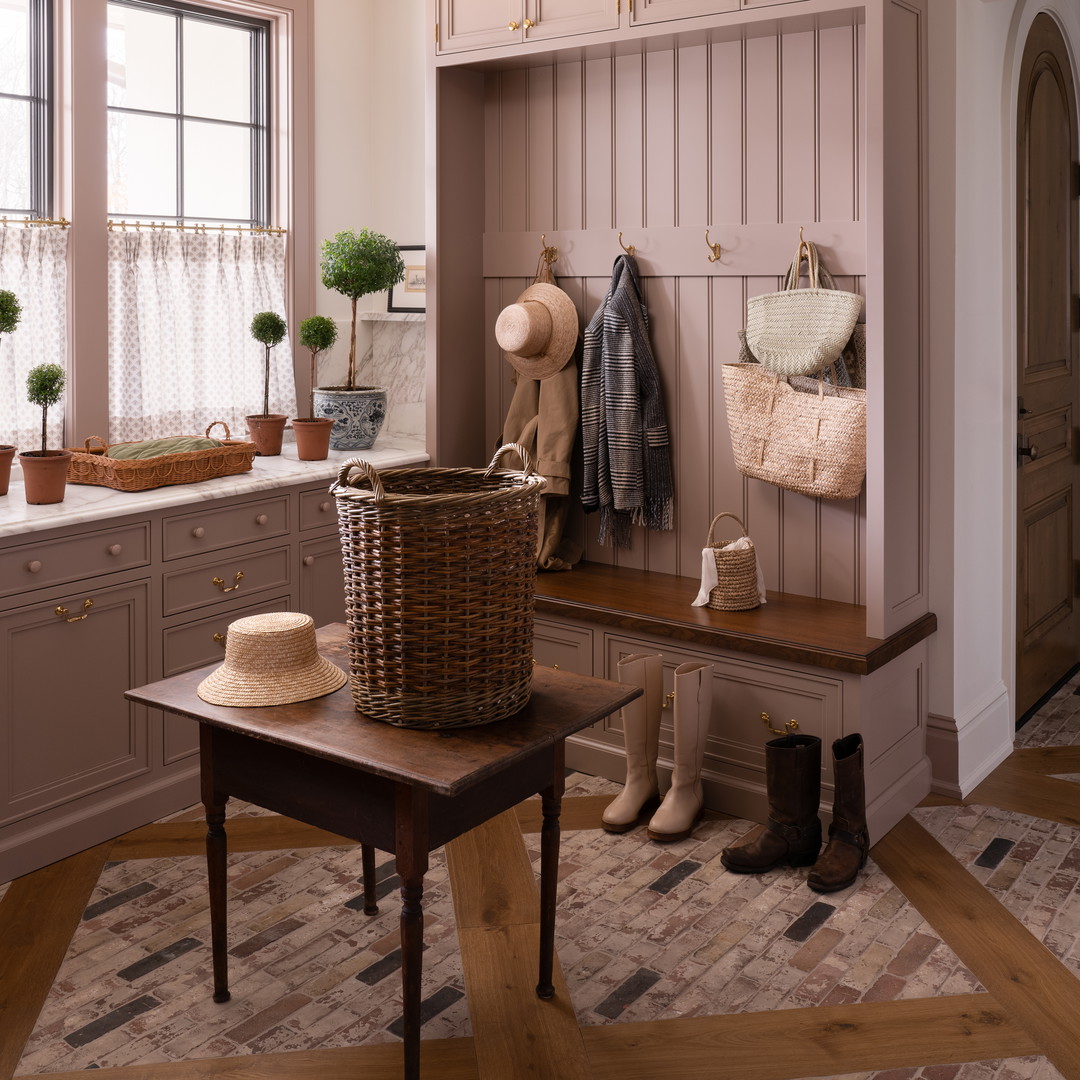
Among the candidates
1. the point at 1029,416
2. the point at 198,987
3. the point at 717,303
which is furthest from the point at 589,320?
the point at 198,987

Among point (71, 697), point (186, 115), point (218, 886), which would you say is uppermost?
point (186, 115)

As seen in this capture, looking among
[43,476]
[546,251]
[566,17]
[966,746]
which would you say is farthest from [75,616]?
[966,746]

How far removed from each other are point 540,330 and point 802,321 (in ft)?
2.79

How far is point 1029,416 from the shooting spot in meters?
4.05

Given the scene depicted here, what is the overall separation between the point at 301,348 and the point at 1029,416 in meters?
2.60

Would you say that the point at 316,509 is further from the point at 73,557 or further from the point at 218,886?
the point at 218,886

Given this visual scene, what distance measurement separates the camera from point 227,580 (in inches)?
143

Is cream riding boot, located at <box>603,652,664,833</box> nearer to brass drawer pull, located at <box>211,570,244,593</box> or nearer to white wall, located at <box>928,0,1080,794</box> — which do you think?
white wall, located at <box>928,0,1080,794</box>

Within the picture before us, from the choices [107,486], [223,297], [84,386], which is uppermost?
[223,297]

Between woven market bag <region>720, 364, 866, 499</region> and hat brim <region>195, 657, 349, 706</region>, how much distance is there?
167 centimetres

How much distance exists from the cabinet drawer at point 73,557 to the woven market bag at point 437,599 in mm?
1323

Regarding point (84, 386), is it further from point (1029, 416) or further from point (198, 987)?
point (1029, 416)

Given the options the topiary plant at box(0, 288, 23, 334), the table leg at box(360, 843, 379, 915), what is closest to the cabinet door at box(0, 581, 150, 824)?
the topiary plant at box(0, 288, 23, 334)

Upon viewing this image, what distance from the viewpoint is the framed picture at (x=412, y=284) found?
4594 mm
